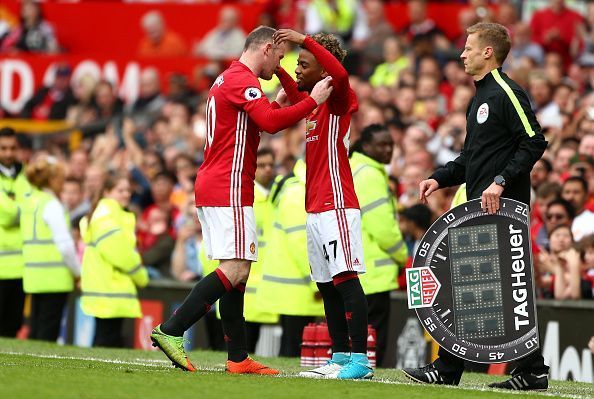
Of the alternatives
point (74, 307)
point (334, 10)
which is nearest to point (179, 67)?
point (334, 10)

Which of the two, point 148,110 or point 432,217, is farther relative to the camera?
point 148,110

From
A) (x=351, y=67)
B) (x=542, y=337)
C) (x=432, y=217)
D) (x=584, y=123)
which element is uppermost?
(x=351, y=67)

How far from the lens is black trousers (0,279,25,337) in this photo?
15.4 m

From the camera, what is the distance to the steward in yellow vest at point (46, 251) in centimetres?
1512

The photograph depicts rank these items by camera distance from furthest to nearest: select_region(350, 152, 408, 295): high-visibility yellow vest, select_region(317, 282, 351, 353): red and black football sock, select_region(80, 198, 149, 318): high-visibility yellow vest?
select_region(80, 198, 149, 318): high-visibility yellow vest
select_region(350, 152, 408, 295): high-visibility yellow vest
select_region(317, 282, 351, 353): red and black football sock

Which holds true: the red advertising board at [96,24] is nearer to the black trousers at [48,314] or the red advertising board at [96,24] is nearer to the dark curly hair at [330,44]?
the black trousers at [48,314]

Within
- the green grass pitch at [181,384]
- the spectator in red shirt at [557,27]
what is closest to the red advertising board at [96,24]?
the spectator in red shirt at [557,27]

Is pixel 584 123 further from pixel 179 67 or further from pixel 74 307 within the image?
pixel 179 67

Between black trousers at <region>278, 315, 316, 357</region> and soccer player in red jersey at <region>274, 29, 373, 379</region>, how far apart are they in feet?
11.7

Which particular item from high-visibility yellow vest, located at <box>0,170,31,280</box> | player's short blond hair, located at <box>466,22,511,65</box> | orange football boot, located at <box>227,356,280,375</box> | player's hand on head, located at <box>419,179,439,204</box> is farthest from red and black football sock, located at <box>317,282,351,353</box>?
high-visibility yellow vest, located at <box>0,170,31,280</box>

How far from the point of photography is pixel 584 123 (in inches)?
621

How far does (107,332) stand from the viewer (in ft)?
47.5

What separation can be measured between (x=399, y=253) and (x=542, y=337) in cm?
151

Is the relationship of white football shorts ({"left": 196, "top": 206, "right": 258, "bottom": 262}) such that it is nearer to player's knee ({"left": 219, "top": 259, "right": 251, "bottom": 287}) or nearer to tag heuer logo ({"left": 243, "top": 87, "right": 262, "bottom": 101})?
player's knee ({"left": 219, "top": 259, "right": 251, "bottom": 287})
